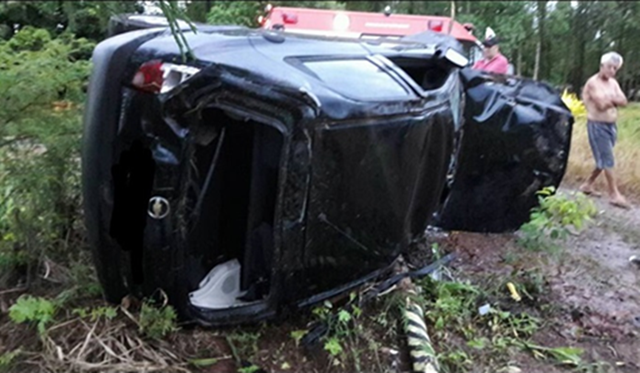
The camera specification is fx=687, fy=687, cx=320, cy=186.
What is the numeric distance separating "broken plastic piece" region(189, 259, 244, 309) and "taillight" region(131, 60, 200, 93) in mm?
900

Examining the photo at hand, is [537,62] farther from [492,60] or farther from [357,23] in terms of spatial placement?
[357,23]

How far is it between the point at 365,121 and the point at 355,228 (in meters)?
0.50

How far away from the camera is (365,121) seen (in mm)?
3096

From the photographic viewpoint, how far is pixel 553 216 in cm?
445

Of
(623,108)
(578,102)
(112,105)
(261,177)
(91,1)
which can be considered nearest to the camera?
(91,1)

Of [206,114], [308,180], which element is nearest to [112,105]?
[206,114]

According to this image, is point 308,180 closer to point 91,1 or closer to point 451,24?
point 91,1

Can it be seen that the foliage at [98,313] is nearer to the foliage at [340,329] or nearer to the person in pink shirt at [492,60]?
the foliage at [340,329]

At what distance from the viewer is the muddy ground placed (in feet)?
9.66

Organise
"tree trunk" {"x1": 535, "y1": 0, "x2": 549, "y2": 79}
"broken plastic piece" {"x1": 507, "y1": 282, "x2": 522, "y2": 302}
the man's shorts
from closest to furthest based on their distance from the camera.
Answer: "broken plastic piece" {"x1": 507, "y1": 282, "x2": 522, "y2": 302} < the man's shorts < "tree trunk" {"x1": 535, "y1": 0, "x2": 549, "y2": 79}

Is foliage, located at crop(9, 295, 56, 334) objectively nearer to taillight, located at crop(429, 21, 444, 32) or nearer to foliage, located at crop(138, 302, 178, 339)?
foliage, located at crop(138, 302, 178, 339)

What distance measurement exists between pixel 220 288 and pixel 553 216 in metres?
2.37

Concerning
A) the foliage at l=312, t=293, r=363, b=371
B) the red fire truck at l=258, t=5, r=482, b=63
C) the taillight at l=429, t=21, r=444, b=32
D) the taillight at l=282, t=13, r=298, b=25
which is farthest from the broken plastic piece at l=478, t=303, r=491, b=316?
the taillight at l=282, t=13, r=298, b=25

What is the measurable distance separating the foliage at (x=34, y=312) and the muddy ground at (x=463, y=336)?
0.07 metres
